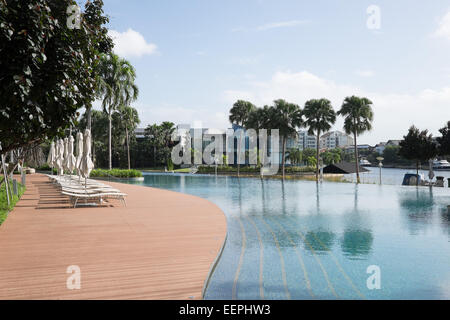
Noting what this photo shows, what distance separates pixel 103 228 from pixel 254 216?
5.74 m

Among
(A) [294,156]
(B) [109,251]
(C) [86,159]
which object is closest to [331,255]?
(B) [109,251]

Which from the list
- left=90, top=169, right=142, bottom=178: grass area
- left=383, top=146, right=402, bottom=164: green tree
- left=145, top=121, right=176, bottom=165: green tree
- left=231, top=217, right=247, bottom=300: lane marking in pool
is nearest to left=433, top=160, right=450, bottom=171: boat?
left=383, top=146, right=402, bottom=164: green tree

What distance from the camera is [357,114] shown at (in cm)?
3294

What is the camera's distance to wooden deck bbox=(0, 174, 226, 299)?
480 cm

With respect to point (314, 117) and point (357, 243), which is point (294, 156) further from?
point (357, 243)

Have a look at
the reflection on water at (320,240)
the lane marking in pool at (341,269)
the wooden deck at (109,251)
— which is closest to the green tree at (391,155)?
the reflection on water at (320,240)

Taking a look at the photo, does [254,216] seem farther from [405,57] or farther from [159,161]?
[159,161]

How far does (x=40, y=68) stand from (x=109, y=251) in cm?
359

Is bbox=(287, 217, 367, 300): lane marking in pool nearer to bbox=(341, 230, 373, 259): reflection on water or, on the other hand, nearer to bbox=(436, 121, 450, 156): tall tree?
bbox=(341, 230, 373, 259): reflection on water

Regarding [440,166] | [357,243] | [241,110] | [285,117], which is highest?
[241,110]

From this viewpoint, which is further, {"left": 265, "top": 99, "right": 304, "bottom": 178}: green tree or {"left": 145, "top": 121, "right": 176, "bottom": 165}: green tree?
{"left": 145, "top": 121, "right": 176, "bottom": 165}: green tree

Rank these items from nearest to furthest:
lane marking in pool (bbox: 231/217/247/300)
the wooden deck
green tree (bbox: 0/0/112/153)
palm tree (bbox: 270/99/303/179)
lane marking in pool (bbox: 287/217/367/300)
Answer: green tree (bbox: 0/0/112/153) < the wooden deck < lane marking in pool (bbox: 231/217/247/300) < lane marking in pool (bbox: 287/217/367/300) < palm tree (bbox: 270/99/303/179)

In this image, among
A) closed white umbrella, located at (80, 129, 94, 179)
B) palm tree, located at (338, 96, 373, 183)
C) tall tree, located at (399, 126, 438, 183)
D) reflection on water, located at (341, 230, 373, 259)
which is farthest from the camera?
palm tree, located at (338, 96, 373, 183)

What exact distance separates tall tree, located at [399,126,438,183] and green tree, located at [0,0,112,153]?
31280 mm
